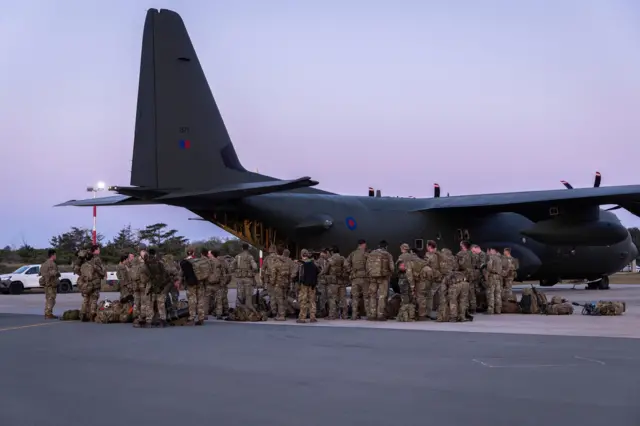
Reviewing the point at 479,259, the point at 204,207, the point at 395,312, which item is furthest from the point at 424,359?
the point at 204,207

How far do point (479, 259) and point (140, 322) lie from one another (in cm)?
861

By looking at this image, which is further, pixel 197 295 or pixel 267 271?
pixel 267 271

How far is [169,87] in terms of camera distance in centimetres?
1762

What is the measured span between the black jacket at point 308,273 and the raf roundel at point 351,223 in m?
6.85

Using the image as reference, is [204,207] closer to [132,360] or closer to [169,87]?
[169,87]

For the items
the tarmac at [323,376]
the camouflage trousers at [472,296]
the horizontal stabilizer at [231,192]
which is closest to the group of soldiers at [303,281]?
the camouflage trousers at [472,296]

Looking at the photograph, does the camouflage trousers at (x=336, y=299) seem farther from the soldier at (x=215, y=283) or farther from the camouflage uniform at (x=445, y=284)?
the soldier at (x=215, y=283)

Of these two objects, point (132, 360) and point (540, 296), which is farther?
point (540, 296)

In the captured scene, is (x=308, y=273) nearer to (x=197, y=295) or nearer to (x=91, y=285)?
(x=197, y=295)

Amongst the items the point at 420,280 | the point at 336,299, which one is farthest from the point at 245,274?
the point at 420,280

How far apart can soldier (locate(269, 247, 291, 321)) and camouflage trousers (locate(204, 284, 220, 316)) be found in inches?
70.9

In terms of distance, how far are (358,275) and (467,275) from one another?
2.87 m

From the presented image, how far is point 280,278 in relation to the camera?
50.5 feet

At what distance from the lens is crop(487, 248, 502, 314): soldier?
1677 centimetres
